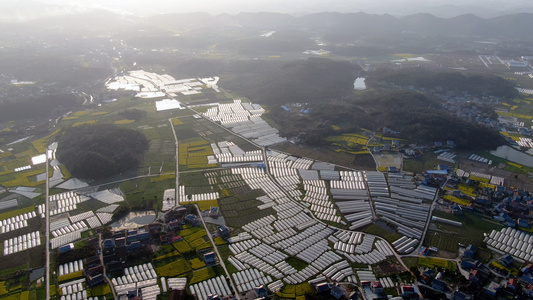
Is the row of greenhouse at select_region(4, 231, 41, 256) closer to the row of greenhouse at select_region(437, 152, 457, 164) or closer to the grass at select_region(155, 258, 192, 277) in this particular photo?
the grass at select_region(155, 258, 192, 277)

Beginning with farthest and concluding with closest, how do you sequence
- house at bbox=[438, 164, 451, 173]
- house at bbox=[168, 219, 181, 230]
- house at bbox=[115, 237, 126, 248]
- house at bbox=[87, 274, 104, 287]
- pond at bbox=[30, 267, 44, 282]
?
house at bbox=[438, 164, 451, 173] < house at bbox=[168, 219, 181, 230] < house at bbox=[115, 237, 126, 248] < pond at bbox=[30, 267, 44, 282] < house at bbox=[87, 274, 104, 287]

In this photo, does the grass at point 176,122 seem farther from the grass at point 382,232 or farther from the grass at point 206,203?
the grass at point 382,232

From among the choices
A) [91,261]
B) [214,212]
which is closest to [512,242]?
[214,212]

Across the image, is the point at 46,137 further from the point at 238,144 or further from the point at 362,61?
the point at 362,61

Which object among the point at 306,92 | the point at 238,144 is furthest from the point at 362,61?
the point at 238,144

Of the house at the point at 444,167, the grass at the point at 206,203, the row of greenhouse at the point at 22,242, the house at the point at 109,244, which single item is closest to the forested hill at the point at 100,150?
the row of greenhouse at the point at 22,242

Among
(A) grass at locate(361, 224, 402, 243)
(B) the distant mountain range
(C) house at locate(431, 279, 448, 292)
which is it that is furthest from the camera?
(B) the distant mountain range

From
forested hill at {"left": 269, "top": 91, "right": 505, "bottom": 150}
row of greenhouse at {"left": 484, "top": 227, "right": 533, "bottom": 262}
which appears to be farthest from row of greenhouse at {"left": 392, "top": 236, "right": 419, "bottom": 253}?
forested hill at {"left": 269, "top": 91, "right": 505, "bottom": 150}
